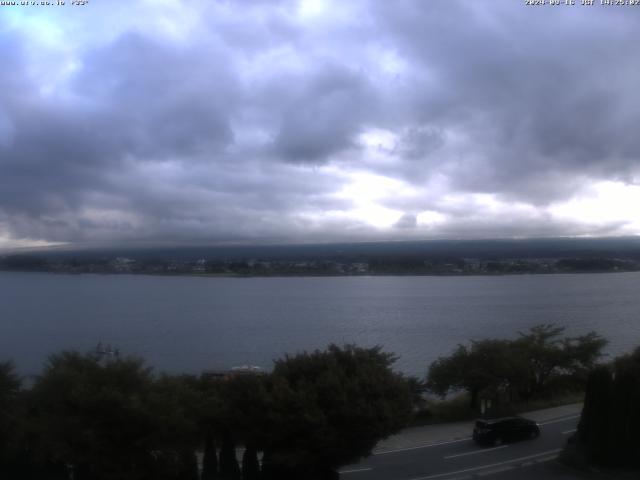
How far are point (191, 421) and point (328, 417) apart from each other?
250 centimetres

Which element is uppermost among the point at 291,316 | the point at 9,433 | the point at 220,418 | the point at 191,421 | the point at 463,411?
the point at 191,421

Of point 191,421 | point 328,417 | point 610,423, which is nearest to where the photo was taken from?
point 191,421

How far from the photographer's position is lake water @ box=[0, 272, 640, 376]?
160 ft

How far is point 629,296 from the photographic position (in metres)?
84.9

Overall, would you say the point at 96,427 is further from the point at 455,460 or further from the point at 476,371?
the point at 476,371

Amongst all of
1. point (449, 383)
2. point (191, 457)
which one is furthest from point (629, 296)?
point (191, 457)

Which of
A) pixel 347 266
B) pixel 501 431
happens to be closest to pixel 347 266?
pixel 347 266

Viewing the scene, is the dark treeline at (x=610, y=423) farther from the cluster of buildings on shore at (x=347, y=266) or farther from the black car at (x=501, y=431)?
the cluster of buildings on shore at (x=347, y=266)

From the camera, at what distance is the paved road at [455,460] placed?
14.5 metres

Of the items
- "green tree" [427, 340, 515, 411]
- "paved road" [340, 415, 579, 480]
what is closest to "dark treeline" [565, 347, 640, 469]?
"paved road" [340, 415, 579, 480]

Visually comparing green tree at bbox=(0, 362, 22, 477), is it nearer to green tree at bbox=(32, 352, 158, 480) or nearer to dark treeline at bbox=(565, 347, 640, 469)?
Result: green tree at bbox=(32, 352, 158, 480)

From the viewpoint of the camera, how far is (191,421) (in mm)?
11875

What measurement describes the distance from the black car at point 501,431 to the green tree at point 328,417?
456cm

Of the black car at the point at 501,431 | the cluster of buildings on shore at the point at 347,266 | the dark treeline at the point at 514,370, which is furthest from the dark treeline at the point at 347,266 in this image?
the black car at the point at 501,431
